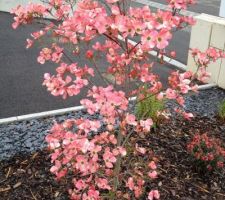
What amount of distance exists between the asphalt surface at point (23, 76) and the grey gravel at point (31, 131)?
44cm

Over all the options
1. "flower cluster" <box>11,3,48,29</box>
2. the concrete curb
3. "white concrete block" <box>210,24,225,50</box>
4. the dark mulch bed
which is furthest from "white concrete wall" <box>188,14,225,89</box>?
"flower cluster" <box>11,3,48,29</box>

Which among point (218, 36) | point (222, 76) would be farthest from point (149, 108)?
point (218, 36)

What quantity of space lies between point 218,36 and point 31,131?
11.7ft

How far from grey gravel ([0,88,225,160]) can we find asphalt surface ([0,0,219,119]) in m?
0.44

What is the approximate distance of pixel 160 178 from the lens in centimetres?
379

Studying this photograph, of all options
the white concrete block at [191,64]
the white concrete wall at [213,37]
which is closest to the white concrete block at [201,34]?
the white concrete wall at [213,37]

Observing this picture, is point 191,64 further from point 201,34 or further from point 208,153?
point 208,153

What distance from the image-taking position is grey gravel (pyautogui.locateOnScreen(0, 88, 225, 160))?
13.4 feet

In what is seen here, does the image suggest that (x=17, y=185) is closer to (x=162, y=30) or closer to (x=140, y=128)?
(x=140, y=128)

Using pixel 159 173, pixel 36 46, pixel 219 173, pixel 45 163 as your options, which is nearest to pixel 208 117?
pixel 219 173

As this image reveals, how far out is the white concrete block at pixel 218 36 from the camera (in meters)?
6.34

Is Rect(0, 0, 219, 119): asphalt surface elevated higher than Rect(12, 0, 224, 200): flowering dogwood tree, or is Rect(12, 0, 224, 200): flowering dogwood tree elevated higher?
Rect(12, 0, 224, 200): flowering dogwood tree

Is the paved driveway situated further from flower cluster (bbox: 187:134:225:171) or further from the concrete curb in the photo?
flower cluster (bbox: 187:134:225:171)

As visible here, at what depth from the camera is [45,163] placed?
385cm
